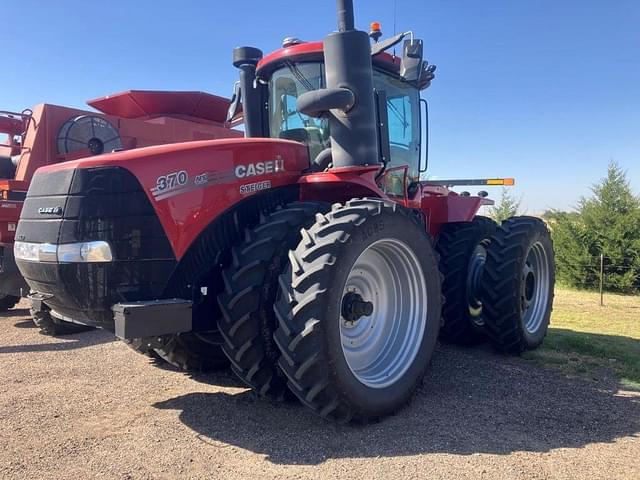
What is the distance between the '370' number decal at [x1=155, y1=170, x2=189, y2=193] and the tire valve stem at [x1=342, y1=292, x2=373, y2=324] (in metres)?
1.30

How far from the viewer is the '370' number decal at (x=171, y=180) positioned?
3.33 m

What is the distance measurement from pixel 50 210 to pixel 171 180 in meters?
0.77

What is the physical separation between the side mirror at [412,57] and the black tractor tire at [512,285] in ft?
6.55

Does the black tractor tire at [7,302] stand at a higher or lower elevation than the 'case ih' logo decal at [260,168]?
lower

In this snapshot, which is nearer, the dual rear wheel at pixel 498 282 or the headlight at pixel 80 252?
the headlight at pixel 80 252

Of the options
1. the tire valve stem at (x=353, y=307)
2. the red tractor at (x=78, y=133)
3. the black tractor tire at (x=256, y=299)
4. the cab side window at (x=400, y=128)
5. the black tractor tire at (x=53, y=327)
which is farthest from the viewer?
the red tractor at (x=78, y=133)

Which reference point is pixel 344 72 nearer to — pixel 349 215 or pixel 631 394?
pixel 349 215

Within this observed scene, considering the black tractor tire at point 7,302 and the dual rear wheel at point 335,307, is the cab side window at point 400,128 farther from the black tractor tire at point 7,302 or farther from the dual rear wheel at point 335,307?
the black tractor tire at point 7,302

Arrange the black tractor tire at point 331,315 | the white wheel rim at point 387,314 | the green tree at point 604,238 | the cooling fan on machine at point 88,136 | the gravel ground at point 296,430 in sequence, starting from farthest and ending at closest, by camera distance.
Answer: the green tree at point 604,238 < the cooling fan on machine at point 88,136 < the white wheel rim at point 387,314 < the black tractor tire at point 331,315 < the gravel ground at point 296,430

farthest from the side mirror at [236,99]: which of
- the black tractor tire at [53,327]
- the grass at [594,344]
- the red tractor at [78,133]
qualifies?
the grass at [594,344]

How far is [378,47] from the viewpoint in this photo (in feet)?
13.8

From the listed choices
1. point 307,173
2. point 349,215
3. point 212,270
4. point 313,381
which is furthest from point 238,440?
point 307,173

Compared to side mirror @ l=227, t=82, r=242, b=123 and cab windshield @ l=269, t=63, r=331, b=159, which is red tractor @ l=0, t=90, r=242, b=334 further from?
cab windshield @ l=269, t=63, r=331, b=159

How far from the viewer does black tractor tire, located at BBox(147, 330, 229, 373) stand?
4.47 metres
